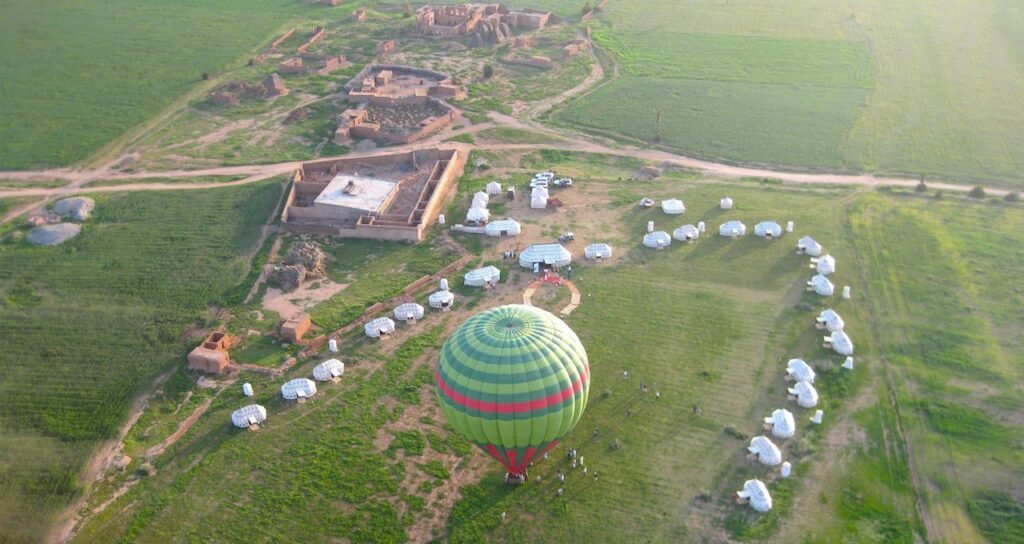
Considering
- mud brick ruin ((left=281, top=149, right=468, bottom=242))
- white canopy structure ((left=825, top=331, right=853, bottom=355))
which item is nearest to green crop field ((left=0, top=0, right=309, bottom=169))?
mud brick ruin ((left=281, top=149, right=468, bottom=242))

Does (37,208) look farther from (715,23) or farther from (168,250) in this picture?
(715,23)

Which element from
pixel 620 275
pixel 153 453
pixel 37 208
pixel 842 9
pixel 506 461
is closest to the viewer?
pixel 506 461

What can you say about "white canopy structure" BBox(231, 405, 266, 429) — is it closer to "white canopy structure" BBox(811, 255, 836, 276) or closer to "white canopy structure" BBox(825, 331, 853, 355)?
"white canopy structure" BBox(825, 331, 853, 355)

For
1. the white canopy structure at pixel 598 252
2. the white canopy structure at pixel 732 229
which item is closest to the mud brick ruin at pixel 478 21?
the white canopy structure at pixel 732 229

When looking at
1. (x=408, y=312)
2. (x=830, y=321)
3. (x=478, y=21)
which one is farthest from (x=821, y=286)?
(x=478, y=21)

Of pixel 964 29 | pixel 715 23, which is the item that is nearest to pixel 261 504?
pixel 715 23

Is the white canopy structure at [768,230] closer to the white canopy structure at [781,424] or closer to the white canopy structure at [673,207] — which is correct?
the white canopy structure at [673,207]
